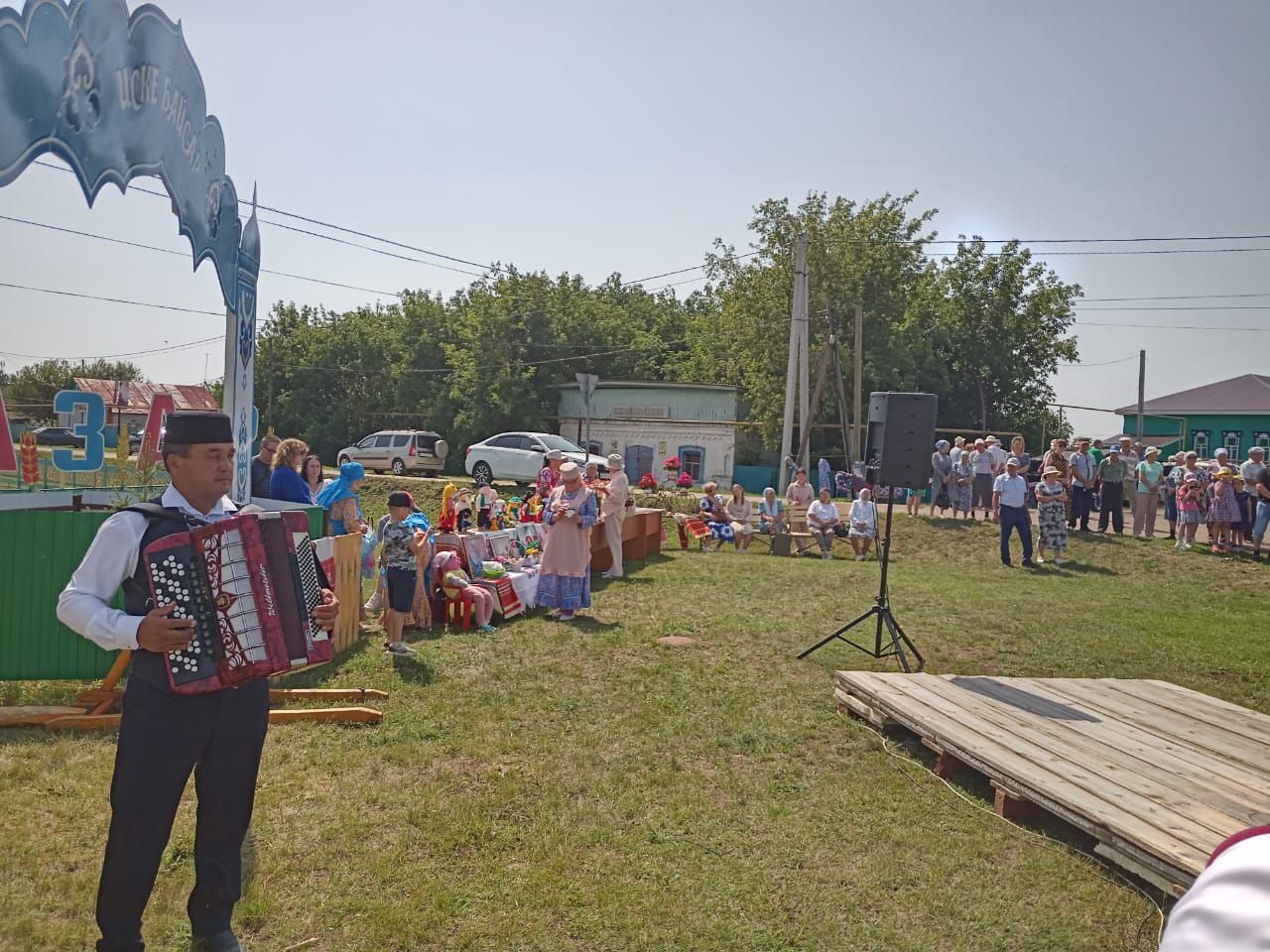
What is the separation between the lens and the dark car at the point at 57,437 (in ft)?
19.4

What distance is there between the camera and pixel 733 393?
36.9m

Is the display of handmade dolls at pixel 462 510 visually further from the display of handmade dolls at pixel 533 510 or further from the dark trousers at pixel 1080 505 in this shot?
the dark trousers at pixel 1080 505

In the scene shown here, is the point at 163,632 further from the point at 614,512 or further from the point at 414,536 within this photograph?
the point at 614,512

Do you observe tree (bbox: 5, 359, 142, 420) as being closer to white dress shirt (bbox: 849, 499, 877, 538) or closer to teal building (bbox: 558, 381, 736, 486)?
white dress shirt (bbox: 849, 499, 877, 538)

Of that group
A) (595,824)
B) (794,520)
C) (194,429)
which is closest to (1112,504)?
(794,520)

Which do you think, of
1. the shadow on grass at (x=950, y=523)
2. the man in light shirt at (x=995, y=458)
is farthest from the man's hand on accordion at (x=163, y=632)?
the man in light shirt at (x=995, y=458)

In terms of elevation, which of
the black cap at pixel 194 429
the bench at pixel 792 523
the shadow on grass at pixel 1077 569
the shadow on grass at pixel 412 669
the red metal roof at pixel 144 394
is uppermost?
the red metal roof at pixel 144 394

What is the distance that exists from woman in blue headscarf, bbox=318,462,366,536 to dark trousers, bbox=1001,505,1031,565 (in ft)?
34.5

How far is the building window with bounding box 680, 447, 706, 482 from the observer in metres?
34.8

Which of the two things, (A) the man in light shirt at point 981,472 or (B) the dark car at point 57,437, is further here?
(A) the man in light shirt at point 981,472

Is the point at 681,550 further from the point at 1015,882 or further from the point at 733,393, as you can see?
the point at 733,393

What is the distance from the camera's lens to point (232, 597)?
3100 millimetres

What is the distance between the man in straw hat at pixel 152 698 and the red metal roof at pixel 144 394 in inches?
135

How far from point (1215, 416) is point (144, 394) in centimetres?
4797
